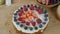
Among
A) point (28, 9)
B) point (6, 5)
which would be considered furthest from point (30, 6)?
point (6, 5)

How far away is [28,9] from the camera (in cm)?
82

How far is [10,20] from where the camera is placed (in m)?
0.83

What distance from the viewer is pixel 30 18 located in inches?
30.6

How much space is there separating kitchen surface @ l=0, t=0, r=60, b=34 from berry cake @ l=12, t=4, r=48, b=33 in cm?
5

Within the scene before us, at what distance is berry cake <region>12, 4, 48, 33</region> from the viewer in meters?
0.75

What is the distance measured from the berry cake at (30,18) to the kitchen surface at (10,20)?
0.05 meters

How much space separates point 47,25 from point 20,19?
0.44 feet

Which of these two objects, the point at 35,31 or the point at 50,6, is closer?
the point at 35,31

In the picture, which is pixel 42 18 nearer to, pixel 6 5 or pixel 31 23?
pixel 31 23

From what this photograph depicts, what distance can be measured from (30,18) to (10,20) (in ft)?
0.35

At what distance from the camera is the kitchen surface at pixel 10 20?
0.80 meters

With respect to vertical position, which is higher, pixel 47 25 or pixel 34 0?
pixel 34 0

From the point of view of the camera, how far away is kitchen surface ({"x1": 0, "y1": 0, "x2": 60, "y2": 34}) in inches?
31.5

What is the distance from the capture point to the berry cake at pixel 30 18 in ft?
2.47
